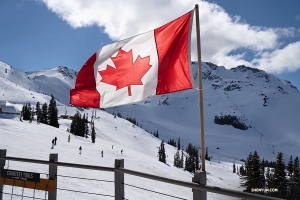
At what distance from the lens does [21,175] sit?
6539 millimetres

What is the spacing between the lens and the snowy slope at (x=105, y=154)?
21188mm

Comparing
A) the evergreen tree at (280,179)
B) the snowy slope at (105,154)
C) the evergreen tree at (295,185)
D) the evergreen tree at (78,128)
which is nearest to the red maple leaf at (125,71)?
the snowy slope at (105,154)

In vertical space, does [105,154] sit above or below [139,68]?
below

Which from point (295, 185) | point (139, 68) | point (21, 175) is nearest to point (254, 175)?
point (295, 185)

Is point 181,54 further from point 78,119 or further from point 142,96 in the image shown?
point 78,119

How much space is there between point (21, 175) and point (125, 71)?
3643mm

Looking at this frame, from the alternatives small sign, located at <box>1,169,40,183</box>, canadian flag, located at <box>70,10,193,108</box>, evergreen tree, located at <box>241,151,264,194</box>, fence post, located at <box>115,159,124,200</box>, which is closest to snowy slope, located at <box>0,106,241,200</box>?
small sign, located at <box>1,169,40,183</box>

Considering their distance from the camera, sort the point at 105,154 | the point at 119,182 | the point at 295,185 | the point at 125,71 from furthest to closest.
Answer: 1. the point at 295,185
2. the point at 105,154
3. the point at 125,71
4. the point at 119,182

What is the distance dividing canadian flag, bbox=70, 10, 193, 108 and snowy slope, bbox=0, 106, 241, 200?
532cm

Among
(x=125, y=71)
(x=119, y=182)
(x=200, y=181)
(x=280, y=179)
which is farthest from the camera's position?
(x=280, y=179)

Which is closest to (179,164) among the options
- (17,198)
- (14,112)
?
(14,112)

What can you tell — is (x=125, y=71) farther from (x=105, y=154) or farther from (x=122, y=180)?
(x=105, y=154)

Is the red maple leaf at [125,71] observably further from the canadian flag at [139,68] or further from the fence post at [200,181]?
the fence post at [200,181]

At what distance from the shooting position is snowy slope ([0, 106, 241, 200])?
2119 centimetres
